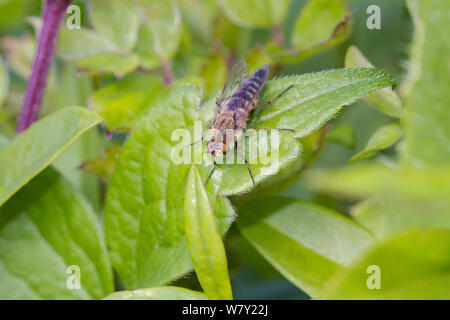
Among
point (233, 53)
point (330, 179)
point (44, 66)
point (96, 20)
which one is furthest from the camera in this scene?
point (233, 53)

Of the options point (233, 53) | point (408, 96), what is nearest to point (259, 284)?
point (233, 53)

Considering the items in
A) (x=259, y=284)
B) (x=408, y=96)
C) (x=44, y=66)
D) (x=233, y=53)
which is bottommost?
(x=259, y=284)

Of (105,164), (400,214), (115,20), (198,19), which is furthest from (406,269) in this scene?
(198,19)

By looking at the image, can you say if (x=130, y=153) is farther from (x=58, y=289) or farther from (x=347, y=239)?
(x=347, y=239)

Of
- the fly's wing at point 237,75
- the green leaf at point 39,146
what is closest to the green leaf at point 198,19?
the fly's wing at point 237,75

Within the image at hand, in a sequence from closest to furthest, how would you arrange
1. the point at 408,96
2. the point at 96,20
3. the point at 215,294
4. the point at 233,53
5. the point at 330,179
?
the point at 330,179, the point at 408,96, the point at 215,294, the point at 96,20, the point at 233,53

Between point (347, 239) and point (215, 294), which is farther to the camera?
point (347, 239)

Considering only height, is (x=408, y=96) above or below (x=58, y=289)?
above
